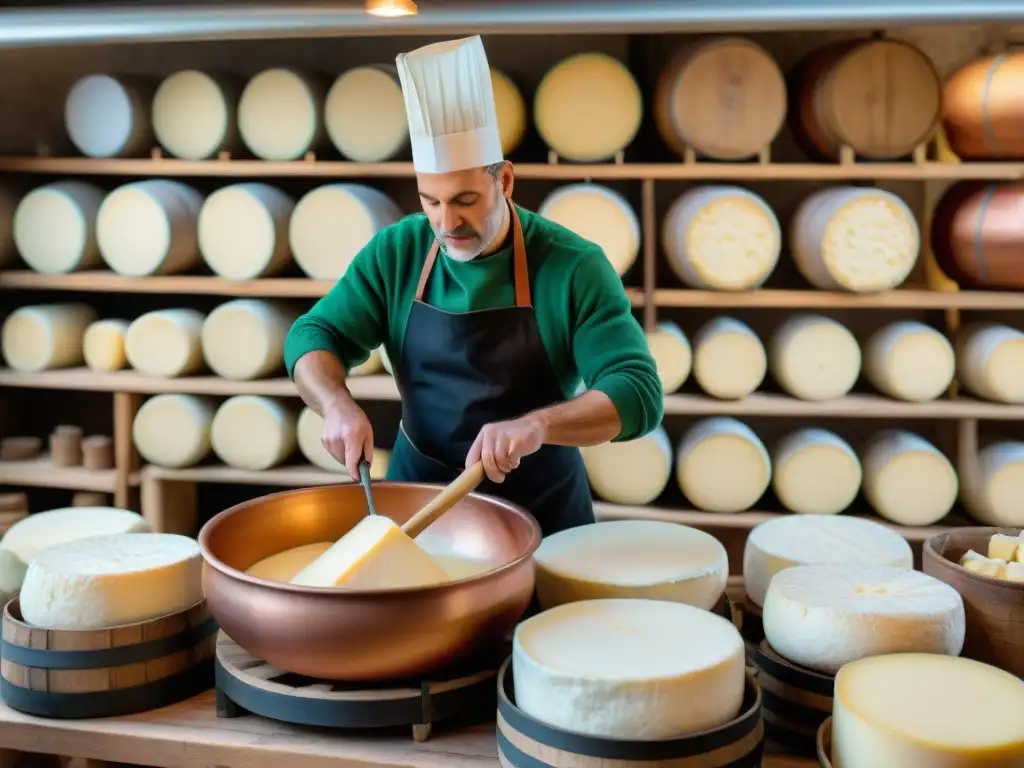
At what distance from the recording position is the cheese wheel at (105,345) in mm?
3867

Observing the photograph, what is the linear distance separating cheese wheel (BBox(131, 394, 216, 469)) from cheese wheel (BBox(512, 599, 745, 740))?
8.90 feet

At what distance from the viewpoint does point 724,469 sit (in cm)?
349

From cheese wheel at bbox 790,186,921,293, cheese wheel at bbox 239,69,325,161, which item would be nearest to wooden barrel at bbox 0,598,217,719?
cheese wheel at bbox 239,69,325,161

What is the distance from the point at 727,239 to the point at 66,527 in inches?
89.1

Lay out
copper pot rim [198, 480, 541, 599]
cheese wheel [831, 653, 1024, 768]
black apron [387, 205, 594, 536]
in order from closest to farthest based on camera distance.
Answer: cheese wheel [831, 653, 1024, 768], copper pot rim [198, 480, 541, 599], black apron [387, 205, 594, 536]

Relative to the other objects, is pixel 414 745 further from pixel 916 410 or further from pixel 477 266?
pixel 916 410

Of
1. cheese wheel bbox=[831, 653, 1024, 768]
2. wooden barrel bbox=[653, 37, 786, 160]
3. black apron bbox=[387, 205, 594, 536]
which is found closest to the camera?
cheese wheel bbox=[831, 653, 1024, 768]

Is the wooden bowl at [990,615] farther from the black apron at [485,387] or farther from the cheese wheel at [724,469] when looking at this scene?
the cheese wheel at [724,469]

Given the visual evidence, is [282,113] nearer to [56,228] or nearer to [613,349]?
[56,228]

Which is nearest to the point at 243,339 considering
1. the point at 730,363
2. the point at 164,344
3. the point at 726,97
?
the point at 164,344

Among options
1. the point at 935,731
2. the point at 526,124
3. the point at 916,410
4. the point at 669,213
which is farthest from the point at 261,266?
the point at 935,731

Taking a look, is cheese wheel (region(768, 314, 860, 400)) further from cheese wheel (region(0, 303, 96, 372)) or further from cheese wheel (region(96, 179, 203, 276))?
cheese wheel (region(0, 303, 96, 372))

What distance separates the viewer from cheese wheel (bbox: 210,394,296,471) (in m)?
3.72

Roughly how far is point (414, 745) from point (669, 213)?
8.50 ft
